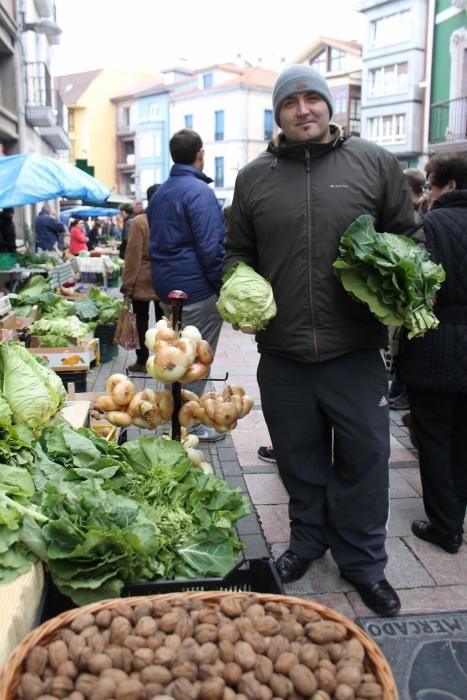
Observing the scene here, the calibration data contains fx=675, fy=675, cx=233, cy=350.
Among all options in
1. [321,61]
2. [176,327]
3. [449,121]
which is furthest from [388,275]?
[321,61]

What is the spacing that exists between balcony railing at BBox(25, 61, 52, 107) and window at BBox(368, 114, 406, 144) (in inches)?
727

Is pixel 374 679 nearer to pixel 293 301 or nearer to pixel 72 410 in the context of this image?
pixel 293 301

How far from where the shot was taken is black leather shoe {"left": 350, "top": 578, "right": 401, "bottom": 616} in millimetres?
3031

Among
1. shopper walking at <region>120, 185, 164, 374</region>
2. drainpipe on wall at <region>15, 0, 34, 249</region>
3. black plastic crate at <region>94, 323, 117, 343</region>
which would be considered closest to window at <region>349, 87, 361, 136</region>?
drainpipe on wall at <region>15, 0, 34, 249</region>

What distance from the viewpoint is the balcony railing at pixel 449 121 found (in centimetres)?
2459

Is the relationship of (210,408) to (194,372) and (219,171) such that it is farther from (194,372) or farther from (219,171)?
(219,171)

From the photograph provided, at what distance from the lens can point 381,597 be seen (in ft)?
9.98

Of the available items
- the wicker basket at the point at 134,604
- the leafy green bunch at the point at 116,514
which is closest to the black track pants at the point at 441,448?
the leafy green bunch at the point at 116,514

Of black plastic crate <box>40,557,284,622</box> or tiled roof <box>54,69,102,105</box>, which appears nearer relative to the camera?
black plastic crate <box>40,557,284,622</box>

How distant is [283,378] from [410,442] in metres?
2.67

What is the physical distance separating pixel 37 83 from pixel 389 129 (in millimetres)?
19509

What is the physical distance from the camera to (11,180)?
8430 mm

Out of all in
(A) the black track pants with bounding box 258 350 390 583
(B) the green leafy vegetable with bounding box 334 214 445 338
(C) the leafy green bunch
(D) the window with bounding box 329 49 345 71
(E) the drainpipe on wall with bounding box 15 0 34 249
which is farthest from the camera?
(D) the window with bounding box 329 49 345 71

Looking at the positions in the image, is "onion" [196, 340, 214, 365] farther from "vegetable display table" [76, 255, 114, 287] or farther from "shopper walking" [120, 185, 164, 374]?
"vegetable display table" [76, 255, 114, 287]
